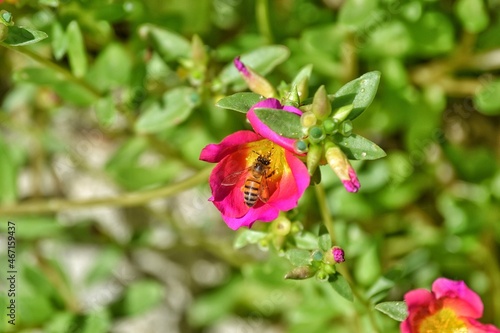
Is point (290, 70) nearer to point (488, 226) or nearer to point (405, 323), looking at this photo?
point (488, 226)

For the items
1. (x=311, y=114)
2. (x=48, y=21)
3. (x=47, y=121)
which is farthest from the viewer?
(x=47, y=121)

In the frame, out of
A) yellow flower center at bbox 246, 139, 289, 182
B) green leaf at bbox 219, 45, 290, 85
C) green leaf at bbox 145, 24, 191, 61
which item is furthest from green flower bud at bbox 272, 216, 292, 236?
green leaf at bbox 145, 24, 191, 61

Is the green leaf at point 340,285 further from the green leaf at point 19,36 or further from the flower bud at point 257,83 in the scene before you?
the green leaf at point 19,36

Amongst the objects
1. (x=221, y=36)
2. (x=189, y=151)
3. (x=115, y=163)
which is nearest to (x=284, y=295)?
(x=189, y=151)

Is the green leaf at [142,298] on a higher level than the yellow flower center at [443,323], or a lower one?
lower

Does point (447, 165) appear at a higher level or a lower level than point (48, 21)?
lower

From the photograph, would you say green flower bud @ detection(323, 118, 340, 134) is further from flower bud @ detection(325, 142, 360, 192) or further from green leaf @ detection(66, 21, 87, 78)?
green leaf @ detection(66, 21, 87, 78)

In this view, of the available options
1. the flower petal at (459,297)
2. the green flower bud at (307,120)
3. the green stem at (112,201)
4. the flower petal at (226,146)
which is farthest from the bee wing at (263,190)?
the flower petal at (459,297)
